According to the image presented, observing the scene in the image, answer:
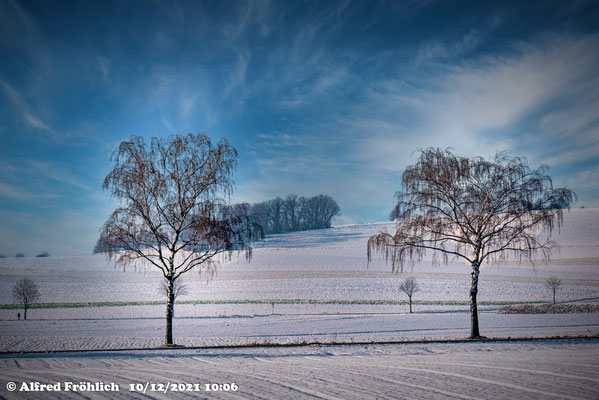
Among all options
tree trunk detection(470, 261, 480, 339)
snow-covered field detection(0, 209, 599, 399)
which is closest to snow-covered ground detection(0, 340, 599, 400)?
snow-covered field detection(0, 209, 599, 399)

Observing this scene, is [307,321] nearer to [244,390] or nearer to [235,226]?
[235,226]

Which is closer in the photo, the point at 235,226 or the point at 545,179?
the point at 545,179

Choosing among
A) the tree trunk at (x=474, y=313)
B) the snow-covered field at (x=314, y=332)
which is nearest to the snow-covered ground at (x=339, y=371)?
the snow-covered field at (x=314, y=332)

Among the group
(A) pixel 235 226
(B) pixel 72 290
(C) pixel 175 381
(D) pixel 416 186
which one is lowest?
(B) pixel 72 290

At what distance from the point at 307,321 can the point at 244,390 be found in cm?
1845

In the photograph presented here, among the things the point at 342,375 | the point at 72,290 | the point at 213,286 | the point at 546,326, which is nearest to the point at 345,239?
the point at 213,286

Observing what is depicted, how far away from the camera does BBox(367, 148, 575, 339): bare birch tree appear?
1448 centimetres

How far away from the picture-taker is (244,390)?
6.62 m

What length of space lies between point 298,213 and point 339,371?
369 feet

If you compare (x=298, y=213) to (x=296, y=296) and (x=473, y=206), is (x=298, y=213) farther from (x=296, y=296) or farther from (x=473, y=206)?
(x=473, y=206)

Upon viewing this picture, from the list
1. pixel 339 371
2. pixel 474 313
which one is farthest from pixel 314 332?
pixel 339 371

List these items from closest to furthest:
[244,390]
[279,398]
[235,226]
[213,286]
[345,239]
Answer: [279,398], [244,390], [235,226], [213,286], [345,239]

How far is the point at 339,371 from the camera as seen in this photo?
26.7 ft

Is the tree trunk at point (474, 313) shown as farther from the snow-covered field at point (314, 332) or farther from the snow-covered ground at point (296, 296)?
the snow-covered ground at point (296, 296)
